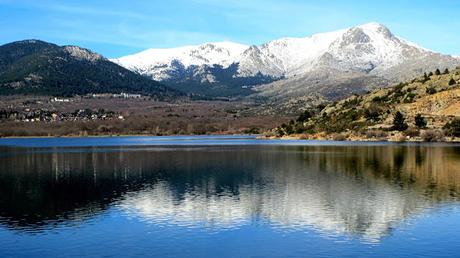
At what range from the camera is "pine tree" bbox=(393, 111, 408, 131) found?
163m

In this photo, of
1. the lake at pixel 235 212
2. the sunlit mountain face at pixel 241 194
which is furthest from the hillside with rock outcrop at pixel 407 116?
the lake at pixel 235 212

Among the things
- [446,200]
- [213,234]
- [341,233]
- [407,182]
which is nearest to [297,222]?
[341,233]

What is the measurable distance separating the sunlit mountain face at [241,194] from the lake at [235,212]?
0.10 m

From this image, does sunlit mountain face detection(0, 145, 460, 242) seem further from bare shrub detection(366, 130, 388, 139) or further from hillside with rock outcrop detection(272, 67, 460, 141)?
bare shrub detection(366, 130, 388, 139)

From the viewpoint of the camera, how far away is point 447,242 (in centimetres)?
3269

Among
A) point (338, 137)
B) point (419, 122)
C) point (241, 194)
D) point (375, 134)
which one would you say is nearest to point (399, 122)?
point (419, 122)

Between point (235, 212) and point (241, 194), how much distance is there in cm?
925

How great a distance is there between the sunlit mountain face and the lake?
0.10 meters

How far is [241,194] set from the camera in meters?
52.7

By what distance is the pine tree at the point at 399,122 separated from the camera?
16288 centimetres

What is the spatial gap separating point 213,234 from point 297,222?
666 centimetres

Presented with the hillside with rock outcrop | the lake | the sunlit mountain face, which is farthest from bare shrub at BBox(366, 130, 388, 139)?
the lake

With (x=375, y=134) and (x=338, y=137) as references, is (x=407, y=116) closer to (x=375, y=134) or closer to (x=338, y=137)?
(x=375, y=134)

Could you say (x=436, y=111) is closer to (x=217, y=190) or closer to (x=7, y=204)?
(x=217, y=190)
